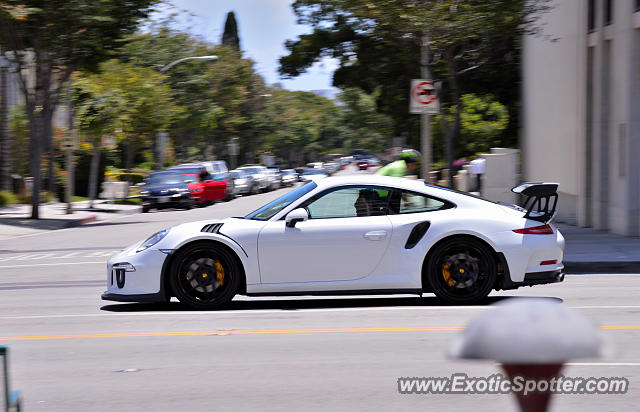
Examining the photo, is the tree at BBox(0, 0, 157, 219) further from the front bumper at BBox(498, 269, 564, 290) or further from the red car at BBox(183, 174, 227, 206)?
the front bumper at BBox(498, 269, 564, 290)

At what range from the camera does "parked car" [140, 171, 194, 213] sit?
33.4 metres

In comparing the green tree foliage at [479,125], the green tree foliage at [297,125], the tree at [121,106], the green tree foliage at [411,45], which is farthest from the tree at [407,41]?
the green tree foliage at [297,125]

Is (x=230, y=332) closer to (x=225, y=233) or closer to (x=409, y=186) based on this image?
(x=225, y=233)

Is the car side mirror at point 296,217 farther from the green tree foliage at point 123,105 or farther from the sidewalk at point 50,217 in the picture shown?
the green tree foliage at point 123,105

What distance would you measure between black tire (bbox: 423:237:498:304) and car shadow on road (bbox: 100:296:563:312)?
0.18 meters

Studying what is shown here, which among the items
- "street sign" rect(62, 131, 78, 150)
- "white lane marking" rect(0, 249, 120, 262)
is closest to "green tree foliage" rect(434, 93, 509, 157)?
"street sign" rect(62, 131, 78, 150)

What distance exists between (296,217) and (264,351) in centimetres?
215

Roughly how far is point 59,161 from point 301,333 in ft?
130

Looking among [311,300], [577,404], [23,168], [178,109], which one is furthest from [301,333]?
[178,109]

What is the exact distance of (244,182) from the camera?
1927 inches

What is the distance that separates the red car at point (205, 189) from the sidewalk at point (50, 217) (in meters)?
2.40

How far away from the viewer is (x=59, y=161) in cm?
4519

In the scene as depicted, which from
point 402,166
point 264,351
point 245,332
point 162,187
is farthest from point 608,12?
point 162,187

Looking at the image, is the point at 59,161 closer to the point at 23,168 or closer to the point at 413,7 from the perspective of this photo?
the point at 23,168
